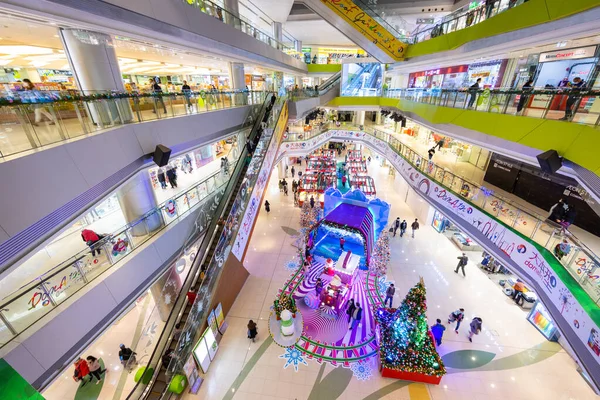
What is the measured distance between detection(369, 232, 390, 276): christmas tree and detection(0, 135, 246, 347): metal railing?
7.67 m

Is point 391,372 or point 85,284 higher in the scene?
point 85,284

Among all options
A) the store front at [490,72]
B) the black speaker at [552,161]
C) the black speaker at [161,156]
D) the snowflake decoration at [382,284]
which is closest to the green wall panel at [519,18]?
the store front at [490,72]

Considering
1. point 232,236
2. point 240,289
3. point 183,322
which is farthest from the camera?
point 240,289

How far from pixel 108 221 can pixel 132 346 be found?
3926 millimetres

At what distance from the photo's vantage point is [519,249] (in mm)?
6172

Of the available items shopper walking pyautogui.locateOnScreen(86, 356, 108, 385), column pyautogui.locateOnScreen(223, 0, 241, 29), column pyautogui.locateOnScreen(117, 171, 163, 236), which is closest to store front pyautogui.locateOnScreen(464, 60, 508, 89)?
column pyautogui.locateOnScreen(223, 0, 241, 29)

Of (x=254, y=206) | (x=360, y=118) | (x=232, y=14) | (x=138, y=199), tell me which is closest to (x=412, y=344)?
(x=254, y=206)

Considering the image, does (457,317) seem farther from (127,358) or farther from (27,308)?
(27,308)

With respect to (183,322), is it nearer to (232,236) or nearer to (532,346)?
(232,236)

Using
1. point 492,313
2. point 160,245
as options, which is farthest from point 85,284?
point 492,313

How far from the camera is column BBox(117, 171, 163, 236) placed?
21.9 feet

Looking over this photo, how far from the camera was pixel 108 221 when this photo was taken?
316 inches

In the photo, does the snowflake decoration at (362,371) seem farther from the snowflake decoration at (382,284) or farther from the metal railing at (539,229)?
the metal railing at (539,229)

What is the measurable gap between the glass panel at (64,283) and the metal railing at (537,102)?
10.2 m
